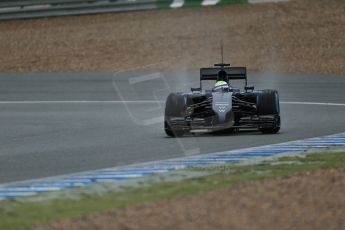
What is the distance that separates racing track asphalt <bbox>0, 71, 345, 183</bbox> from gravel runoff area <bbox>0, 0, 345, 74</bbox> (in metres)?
1.34

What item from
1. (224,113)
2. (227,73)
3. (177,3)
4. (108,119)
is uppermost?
(177,3)

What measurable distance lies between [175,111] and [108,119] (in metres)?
2.99

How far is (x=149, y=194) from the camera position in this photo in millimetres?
9898

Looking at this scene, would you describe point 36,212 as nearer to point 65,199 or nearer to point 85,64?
point 65,199

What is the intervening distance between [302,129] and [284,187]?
6354 mm

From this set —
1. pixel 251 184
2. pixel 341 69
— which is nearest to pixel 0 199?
pixel 251 184

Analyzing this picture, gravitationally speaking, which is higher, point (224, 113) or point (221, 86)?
point (221, 86)

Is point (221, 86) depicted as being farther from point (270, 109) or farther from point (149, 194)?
point (149, 194)

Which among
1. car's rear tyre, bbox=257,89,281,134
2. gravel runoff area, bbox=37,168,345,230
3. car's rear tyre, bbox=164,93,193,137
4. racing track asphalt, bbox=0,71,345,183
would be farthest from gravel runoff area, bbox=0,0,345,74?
gravel runoff area, bbox=37,168,345,230

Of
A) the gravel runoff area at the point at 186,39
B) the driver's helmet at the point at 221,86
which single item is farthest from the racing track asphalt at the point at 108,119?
the gravel runoff area at the point at 186,39

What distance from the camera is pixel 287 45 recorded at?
29.5 m

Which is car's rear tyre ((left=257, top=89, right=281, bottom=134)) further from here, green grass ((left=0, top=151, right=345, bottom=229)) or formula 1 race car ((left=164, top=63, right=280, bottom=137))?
green grass ((left=0, top=151, right=345, bottom=229))

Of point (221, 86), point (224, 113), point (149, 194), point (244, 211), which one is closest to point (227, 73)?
point (221, 86)

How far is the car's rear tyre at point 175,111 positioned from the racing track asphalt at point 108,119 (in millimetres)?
186
